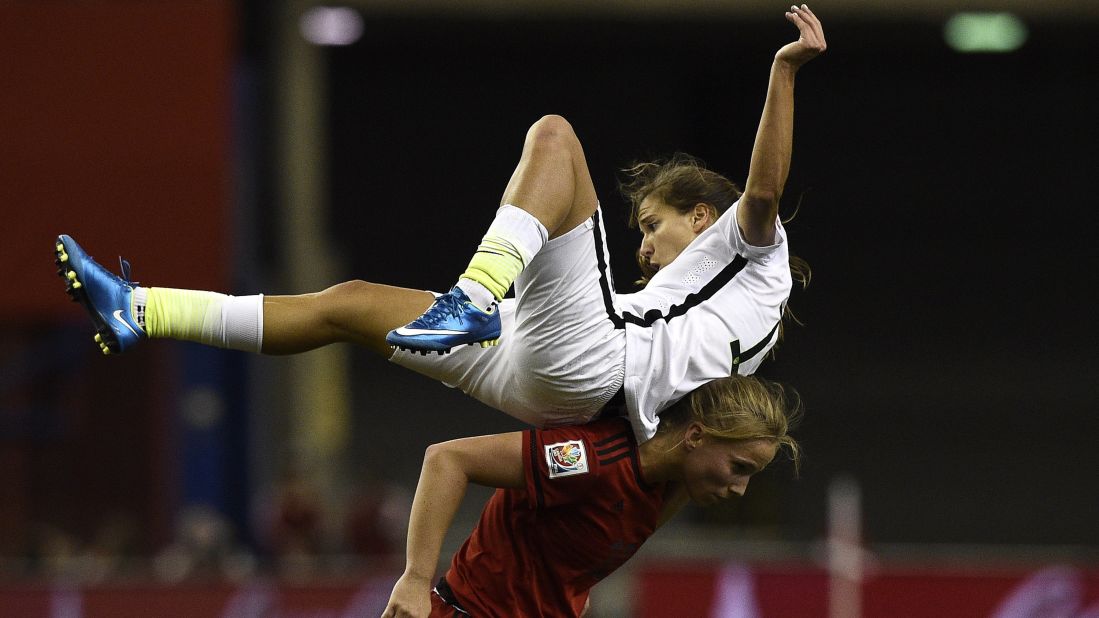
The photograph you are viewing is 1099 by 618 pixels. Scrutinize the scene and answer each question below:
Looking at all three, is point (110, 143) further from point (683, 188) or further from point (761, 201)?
point (761, 201)

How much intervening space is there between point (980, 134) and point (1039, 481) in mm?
3428

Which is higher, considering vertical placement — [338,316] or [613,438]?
[338,316]

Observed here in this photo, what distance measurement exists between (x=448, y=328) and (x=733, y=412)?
2.40 feet

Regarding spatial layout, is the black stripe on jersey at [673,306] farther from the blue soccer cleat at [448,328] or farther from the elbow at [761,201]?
the blue soccer cleat at [448,328]

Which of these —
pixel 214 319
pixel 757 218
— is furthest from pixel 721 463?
pixel 214 319

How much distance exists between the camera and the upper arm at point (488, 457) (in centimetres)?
326

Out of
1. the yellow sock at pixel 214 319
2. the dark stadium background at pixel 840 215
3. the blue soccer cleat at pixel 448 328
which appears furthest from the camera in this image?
the dark stadium background at pixel 840 215

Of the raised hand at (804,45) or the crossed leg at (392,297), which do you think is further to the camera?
the raised hand at (804,45)

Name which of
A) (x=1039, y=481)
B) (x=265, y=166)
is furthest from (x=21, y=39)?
(x=1039, y=481)

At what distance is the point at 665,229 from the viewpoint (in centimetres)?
376

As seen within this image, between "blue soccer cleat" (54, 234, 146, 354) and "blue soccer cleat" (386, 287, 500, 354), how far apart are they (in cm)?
61

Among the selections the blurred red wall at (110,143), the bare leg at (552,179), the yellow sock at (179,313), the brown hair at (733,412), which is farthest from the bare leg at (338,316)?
the blurred red wall at (110,143)

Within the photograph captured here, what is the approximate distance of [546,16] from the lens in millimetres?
11367

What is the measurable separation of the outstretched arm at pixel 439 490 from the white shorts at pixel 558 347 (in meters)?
0.14
